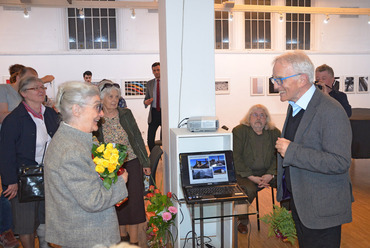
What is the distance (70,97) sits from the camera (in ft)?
6.22

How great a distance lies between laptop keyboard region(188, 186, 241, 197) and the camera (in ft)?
Result: 8.87

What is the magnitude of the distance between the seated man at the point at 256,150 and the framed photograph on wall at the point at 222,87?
5750 mm

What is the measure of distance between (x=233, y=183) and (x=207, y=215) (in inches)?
18.4

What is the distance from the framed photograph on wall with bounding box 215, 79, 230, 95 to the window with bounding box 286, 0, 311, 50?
2.23 meters

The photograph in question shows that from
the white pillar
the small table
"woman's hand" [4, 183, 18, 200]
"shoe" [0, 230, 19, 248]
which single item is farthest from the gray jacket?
"shoe" [0, 230, 19, 248]

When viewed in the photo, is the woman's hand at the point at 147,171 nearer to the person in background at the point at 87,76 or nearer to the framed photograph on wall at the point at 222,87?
the person in background at the point at 87,76

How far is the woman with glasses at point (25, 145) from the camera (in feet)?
9.33

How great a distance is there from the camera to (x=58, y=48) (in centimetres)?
923

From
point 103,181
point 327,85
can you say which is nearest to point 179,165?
point 103,181

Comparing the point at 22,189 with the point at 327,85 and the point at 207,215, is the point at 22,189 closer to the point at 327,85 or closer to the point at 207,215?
the point at 207,215

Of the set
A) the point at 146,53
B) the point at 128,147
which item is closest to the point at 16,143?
the point at 128,147

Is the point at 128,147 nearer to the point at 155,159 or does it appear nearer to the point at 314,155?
the point at 155,159

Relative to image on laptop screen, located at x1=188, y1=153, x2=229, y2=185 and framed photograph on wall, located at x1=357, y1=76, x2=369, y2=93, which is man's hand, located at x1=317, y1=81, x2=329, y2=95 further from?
framed photograph on wall, located at x1=357, y1=76, x2=369, y2=93

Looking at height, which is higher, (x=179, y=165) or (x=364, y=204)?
(x=179, y=165)
